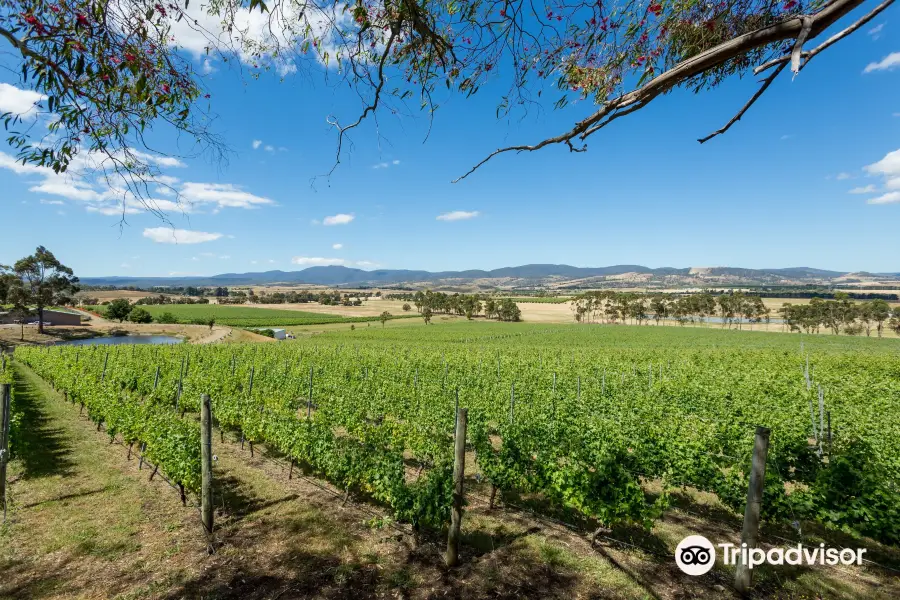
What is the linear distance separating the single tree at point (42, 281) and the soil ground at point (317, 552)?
58717mm

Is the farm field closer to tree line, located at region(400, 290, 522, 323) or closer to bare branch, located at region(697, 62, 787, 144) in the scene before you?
bare branch, located at region(697, 62, 787, 144)

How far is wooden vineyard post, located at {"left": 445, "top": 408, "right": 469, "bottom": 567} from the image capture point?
5000mm

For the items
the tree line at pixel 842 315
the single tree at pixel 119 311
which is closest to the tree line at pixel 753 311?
the tree line at pixel 842 315

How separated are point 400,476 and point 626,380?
14.4m

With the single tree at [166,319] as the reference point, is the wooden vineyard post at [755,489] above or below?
above

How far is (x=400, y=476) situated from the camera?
638 centimetres

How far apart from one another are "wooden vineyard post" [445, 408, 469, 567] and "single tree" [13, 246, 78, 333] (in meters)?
66.7

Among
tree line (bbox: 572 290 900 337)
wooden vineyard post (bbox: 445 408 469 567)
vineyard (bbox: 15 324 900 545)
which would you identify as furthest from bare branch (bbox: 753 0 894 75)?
tree line (bbox: 572 290 900 337)

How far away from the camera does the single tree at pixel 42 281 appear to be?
156 feet

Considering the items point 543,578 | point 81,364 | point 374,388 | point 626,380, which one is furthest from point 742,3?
point 81,364

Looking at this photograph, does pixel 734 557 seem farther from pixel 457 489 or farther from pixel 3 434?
pixel 3 434

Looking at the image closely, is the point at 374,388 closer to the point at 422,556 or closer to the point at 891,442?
the point at 422,556

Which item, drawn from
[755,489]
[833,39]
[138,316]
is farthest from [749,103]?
[138,316]

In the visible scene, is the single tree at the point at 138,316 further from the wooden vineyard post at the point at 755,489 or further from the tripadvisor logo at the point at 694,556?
Result: the wooden vineyard post at the point at 755,489
